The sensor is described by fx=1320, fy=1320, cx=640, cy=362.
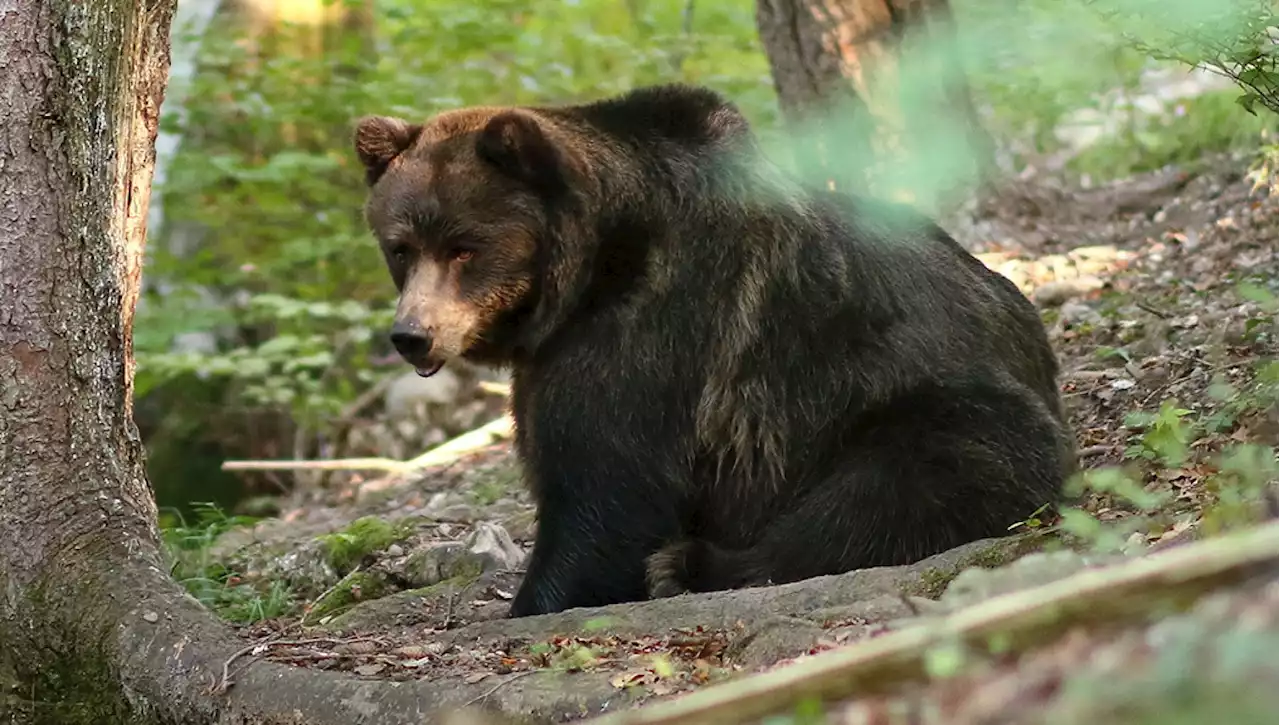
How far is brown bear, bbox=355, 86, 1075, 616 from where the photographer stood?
473 cm

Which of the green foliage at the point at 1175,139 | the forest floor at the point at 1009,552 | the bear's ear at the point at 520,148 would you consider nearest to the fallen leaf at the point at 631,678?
the forest floor at the point at 1009,552

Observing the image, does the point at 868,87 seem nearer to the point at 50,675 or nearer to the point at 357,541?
the point at 357,541

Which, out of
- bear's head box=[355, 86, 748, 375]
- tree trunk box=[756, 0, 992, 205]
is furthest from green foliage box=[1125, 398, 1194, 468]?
tree trunk box=[756, 0, 992, 205]

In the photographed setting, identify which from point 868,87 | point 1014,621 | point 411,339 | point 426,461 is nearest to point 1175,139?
point 868,87

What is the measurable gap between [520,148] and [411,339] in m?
0.80

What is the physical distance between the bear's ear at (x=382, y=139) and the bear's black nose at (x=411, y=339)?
78 cm

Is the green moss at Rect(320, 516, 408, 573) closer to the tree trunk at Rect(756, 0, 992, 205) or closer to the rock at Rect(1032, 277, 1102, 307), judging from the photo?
the tree trunk at Rect(756, 0, 992, 205)

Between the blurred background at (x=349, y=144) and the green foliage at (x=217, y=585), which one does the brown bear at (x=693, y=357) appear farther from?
the blurred background at (x=349, y=144)

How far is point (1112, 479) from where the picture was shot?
2896 mm

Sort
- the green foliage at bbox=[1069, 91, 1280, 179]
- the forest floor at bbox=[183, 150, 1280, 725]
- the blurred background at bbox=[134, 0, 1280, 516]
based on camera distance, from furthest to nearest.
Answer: the blurred background at bbox=[134, 0, 1280, 516]
the green foliage at bbox=[1069, 91, 1280, 179]
the forest floor at bbox=[183, 150, 1280, 725]

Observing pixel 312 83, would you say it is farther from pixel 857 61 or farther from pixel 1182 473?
pixel 1182 473

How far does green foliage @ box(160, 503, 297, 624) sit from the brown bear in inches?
52.4

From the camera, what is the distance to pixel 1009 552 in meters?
4.15

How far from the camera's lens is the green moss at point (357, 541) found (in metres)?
6.00
